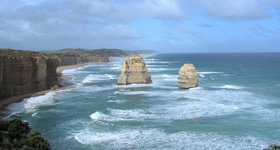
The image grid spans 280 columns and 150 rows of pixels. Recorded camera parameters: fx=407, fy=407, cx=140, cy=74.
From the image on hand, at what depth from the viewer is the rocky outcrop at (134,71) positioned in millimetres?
62719

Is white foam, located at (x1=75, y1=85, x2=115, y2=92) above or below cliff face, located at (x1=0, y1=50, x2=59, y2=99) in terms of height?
below

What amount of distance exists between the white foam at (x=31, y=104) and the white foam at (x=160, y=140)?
12.8 metres

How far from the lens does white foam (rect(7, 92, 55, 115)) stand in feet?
141

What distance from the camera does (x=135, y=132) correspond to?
105 ft

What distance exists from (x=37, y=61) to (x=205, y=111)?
Answer: 2704cm

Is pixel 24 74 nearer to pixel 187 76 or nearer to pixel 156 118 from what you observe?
pixel 187 76

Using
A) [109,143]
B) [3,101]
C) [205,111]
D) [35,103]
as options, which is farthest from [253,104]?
[3,101]

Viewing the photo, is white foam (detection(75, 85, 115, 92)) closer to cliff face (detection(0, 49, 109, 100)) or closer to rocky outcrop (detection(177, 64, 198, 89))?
cliff face (detection(0, 49, 109, 100))

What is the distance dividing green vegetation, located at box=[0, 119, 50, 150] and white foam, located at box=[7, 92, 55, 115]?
16906 millimetres

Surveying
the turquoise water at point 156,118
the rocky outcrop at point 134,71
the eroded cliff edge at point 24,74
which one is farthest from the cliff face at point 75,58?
the turquoise water at point 156,118

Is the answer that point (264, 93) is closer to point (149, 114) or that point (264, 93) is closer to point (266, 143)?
point (149, 114)

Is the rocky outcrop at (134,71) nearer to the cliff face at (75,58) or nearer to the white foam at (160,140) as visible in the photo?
the white foam at (160,140)

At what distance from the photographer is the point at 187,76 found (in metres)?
58.2

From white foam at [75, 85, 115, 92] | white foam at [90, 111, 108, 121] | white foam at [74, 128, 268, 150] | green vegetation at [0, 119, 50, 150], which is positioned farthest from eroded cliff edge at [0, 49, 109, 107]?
green vegetation at [0, 119, 50, 150]
